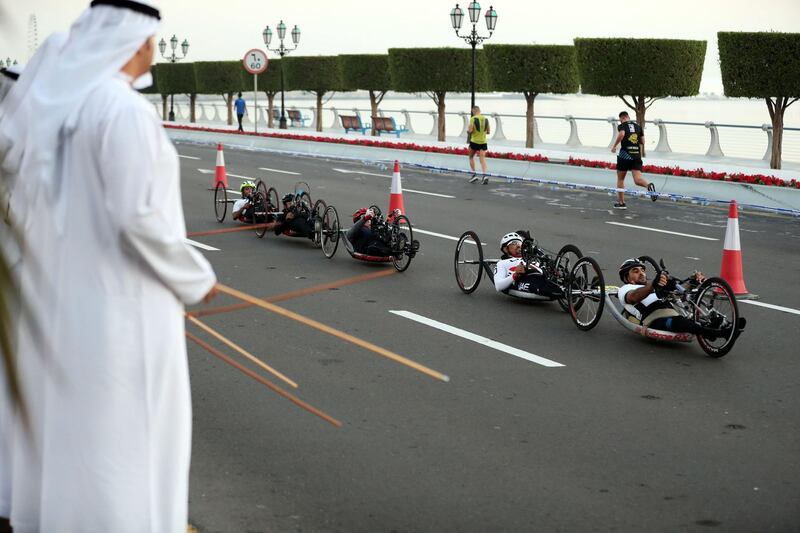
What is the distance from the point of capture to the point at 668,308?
9.00m

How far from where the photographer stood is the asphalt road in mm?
5328

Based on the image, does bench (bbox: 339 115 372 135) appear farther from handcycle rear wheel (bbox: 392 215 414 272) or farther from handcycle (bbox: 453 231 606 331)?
handcycle (bbox: 453 231 606 331)

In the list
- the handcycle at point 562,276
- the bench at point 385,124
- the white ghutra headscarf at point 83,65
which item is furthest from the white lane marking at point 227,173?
the white ghutra headscarf at point 83,65

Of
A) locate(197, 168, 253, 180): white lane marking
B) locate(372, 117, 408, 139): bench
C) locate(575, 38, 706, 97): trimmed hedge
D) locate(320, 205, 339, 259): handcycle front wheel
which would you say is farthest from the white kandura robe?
locate(372, 117, 408, 139): bench

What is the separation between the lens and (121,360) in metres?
3.52

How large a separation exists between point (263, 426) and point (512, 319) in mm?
3901

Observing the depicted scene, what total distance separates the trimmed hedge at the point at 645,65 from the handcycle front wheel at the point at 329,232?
1905cm

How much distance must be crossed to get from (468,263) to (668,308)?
292cm

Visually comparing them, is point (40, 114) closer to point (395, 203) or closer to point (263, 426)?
point (263, 426)

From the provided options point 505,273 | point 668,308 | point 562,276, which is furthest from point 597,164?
point 668,308

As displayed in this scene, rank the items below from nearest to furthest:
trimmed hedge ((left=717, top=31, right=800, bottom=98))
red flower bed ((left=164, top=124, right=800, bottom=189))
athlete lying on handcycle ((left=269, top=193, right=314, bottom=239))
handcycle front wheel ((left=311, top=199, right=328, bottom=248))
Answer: handcycle front wheel ((left=311, top=199, right=328, bottom=248)), athlete lying on handcycle ((left=269, top=193, right=314, bottom=239)), red flower bed ((left=164, top=124, right=800, bottom=189)), trimmed hedge ((left=717, top=31, right=800, bottom=98))

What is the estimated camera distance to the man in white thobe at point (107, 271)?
3459mm

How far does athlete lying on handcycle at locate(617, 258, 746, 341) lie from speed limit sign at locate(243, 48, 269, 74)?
118ft

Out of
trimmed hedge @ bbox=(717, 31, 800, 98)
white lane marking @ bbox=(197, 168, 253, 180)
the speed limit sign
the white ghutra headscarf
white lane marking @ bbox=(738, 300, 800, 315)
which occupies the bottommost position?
white lane marking @ bbox=(738, 300, 800, 315)
